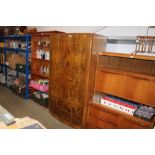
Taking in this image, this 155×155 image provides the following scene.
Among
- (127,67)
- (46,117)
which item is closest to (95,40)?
(127,67)

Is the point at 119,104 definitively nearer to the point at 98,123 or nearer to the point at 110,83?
the point at 110,83

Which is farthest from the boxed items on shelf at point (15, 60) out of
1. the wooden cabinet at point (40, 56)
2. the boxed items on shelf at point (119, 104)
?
the boxed items on shelf at point (119, 104)

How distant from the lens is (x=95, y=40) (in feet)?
6.70

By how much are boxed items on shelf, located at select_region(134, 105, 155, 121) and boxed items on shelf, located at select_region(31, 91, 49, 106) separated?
1.99 m

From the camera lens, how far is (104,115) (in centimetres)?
212

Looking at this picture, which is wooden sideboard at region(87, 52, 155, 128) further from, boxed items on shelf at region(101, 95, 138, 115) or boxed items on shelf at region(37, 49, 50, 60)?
boxed items on shelf at region(37, 49, 50, 60)

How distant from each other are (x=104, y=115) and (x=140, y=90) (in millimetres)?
667

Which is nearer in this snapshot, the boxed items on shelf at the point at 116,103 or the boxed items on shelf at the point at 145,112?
the boxed items on shelf at the point at 145,112

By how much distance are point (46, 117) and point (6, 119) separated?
5.33ft

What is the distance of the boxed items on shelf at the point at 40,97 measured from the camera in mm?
3146

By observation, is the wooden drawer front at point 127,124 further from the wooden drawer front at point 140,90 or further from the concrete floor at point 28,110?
the concrete floor at point 28,110

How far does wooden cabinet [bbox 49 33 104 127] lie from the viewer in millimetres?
2090

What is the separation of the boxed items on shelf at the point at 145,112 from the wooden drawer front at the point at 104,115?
1.03 feet

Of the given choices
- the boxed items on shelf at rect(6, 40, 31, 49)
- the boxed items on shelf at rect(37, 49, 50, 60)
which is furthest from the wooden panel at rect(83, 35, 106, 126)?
the boxed items on shelf at rect(6, 40, 31, 49)
